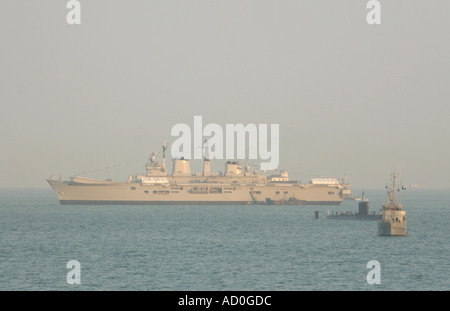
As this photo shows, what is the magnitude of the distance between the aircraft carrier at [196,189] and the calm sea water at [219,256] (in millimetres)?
46984

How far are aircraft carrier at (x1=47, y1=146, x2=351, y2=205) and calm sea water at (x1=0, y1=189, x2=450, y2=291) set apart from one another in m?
47.0

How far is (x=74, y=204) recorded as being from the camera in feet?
458

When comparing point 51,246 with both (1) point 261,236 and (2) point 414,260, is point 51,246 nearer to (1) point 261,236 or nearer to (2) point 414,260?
(1) point 261,236

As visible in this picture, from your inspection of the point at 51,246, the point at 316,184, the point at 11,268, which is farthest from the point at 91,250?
the point at 316,184

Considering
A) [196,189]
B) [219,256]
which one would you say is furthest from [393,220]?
[196,189]

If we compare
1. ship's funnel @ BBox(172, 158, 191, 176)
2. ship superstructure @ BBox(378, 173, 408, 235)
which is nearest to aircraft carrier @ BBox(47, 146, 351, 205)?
ship's funnel @ BBox(172, 158, 191, 176)

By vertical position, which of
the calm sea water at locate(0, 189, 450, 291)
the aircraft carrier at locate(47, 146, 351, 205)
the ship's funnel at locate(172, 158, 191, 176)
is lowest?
the calm sea water at locate(0, 189, 450, 291)

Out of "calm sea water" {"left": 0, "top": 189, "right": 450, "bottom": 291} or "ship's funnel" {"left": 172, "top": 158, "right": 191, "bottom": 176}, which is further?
"ship's funnel" {"left": 172, "top": 158, "right": 191, "bottom": 176}

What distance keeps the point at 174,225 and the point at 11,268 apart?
39.5 m

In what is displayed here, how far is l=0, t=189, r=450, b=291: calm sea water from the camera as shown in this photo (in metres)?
41.1

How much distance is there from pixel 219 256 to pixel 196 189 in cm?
8586

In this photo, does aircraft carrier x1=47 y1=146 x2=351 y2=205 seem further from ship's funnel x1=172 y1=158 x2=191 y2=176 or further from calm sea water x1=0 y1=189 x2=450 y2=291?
calm sea water x1=0 y1=189 x2=450 y2=291

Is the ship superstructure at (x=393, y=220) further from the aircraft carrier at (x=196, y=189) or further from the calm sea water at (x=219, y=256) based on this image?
the aircraft carrier at (x=196, y=189)

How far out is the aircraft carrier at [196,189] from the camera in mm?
135250
